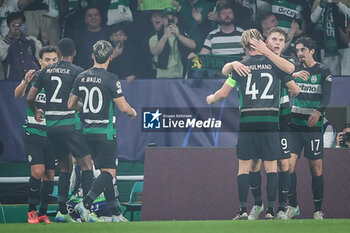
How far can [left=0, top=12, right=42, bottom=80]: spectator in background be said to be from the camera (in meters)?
9.10

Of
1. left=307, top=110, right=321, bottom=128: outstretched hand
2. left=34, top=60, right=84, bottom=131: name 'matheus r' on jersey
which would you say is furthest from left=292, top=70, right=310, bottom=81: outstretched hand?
left=34, top=60, right=84, bottom=131: name 'matheus r' on jersey

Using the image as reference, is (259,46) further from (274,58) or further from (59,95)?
(59,95)

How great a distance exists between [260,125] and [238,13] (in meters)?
1.49

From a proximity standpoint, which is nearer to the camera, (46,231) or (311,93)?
(46,231)

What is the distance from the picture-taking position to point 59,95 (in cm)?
877

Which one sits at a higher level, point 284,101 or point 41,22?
point 41,22

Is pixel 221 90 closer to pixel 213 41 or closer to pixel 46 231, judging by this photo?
pixel 213 41

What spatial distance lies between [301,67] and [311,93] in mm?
322

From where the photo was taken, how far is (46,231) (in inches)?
293

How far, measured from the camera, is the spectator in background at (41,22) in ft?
29.9

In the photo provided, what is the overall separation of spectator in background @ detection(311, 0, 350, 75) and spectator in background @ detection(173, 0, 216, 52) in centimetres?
124

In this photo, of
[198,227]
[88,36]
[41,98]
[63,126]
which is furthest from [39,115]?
[198,227]

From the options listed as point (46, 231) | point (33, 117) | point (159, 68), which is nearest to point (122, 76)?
point (159, 68)

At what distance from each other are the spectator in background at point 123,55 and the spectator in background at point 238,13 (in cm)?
104
